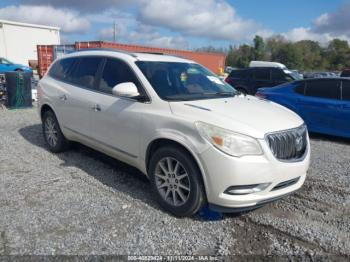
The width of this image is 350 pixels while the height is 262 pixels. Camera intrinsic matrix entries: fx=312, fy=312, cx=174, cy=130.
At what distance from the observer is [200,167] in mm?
3051

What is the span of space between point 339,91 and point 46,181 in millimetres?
6173

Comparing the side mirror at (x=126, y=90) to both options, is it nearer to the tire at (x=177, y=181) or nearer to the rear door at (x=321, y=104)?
the tire at (x=177, y=181)

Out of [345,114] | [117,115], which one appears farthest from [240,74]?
[117,115]

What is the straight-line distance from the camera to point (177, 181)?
3.35 meters

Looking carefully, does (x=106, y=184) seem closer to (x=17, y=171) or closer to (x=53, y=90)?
(x=17, y=171)

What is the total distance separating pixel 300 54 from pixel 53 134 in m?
78.4

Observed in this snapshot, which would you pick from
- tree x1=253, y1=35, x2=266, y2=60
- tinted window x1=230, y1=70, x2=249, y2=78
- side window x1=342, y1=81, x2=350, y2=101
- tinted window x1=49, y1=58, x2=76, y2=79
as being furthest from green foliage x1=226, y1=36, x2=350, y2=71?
tinted window x1=49, y1=58, x2=76, y2=79

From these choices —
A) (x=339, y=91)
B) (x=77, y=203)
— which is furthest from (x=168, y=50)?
(x=77, y=203)

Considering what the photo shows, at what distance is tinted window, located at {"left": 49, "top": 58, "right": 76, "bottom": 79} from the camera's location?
5309 millimetres

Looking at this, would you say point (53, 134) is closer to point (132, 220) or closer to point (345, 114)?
point (132, 220)

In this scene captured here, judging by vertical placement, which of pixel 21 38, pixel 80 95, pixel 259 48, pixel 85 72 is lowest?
pixel 80 95

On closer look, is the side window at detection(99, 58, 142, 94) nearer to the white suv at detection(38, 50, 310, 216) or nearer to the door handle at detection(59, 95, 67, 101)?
the white suv at detection(38, 50, 310, 216)

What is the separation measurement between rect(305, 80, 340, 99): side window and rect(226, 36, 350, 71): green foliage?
69538 millimetres

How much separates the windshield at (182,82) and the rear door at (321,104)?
3.40 meters
